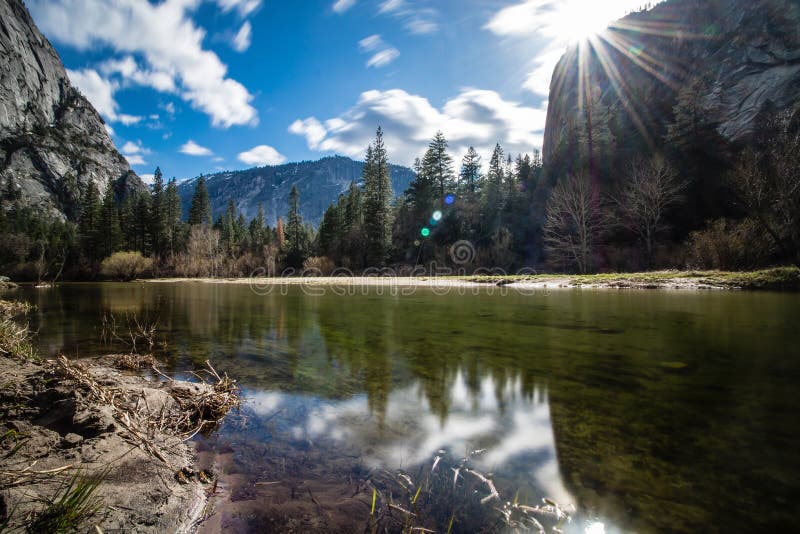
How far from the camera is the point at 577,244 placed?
3916cm

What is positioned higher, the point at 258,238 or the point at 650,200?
the point at 258,238

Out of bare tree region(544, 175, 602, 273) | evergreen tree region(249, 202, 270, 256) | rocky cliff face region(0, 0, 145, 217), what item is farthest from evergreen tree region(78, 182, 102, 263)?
bare tree region(544, 175, 602, 273)

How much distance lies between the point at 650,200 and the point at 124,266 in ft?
250

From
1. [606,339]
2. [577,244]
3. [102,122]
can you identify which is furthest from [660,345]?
[102,122]

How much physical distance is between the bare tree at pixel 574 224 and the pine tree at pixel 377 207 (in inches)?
1019

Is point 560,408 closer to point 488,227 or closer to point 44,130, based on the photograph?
point 488,227

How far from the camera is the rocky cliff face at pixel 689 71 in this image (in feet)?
114

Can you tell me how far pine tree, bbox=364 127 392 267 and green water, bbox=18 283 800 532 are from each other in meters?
47.2

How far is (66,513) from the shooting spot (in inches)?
72.9

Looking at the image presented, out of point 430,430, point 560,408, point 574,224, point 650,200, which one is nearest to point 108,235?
point 574,224

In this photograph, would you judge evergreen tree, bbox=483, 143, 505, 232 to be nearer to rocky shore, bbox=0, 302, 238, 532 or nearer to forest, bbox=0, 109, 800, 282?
forest, bbox=0, 109, 800, 282

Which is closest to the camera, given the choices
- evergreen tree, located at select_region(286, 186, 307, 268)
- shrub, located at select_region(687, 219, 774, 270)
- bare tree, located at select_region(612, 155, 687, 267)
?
shrub, located at select_region(687, 219, 774, 270)

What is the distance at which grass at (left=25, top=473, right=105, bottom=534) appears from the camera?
1.77 metres

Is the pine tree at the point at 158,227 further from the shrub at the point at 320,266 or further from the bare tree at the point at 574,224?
the bare tree at the point at 574,224
